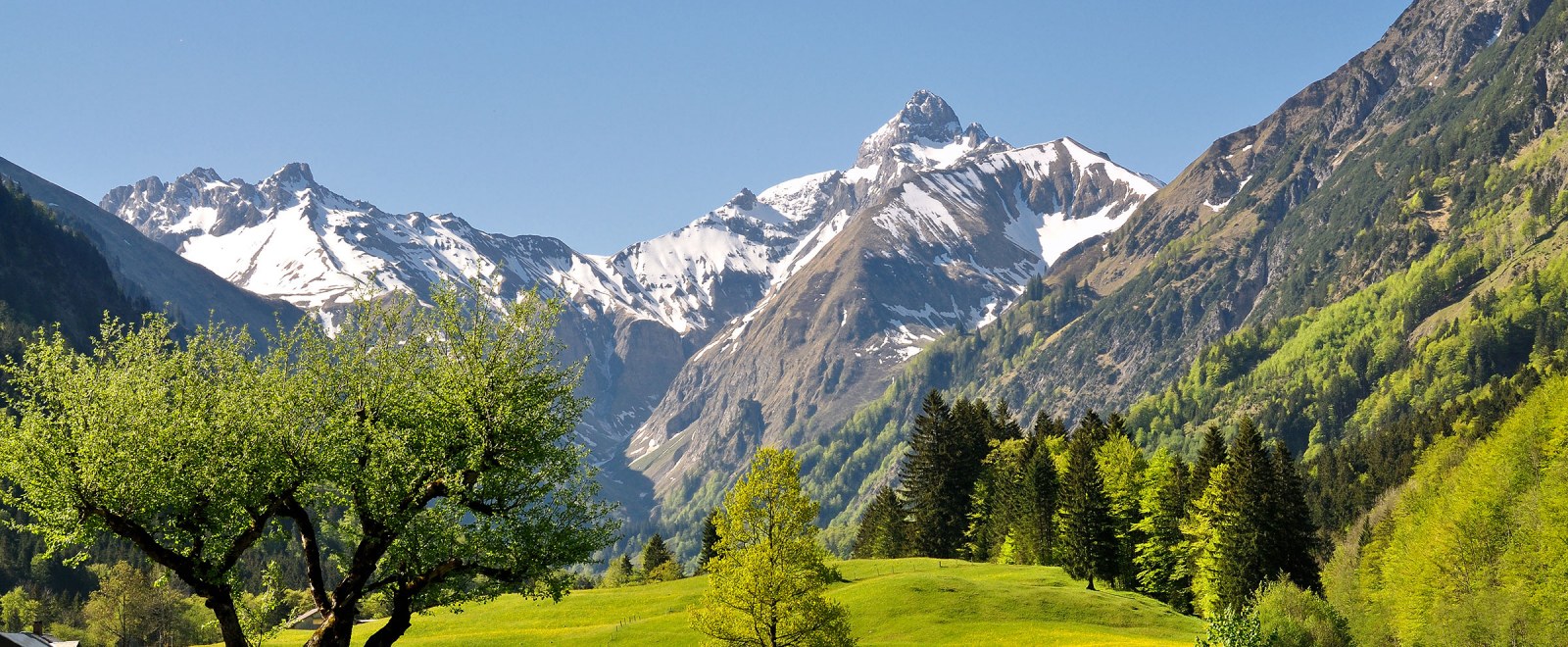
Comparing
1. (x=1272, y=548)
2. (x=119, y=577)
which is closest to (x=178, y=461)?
(x=1272, y=548)

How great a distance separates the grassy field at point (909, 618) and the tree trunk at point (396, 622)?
3867 cm

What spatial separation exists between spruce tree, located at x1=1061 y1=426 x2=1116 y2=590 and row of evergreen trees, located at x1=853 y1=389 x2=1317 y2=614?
99 millimetres

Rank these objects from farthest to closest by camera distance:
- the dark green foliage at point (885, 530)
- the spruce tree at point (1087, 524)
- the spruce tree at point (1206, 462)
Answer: the dark green foliage at point (885, 530)
the spruce tree at point (1206, 462)
the spruce tree at point (1087, 524)

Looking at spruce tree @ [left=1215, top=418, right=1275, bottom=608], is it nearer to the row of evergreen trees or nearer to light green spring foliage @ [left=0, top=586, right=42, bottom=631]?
the row of evergreen trees

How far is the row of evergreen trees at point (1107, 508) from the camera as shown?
276 feet

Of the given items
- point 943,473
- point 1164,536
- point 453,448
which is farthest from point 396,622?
point 943,473

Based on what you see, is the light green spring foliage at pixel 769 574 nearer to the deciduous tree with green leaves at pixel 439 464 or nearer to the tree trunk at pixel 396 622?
the deciduous tree with green leaves at pixel 439 464

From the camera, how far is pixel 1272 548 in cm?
8362

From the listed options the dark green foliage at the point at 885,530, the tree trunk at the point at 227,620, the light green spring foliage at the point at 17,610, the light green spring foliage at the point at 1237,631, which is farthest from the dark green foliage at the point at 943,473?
the light green spring foliage at the point at 17,610

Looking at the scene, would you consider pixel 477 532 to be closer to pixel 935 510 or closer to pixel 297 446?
pixel 297 446

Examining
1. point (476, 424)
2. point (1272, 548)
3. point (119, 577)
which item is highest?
point (476, 424)

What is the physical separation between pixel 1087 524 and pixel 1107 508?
237 cm

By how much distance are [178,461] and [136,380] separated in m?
2.86

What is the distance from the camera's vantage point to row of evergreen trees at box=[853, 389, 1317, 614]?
84.2 meters
